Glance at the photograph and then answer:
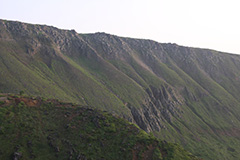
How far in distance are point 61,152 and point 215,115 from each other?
186781 millimetres

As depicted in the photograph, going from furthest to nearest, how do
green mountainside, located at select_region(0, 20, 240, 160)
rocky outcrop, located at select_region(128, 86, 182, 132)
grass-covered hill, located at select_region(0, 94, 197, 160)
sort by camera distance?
rocky outcrop, located at select_region(128, 86, 182, 132) → green mountainside, located at select_region(0, 20, 240, 160) → grass-covered hill, located at select_region(0, 94, 197, 160)

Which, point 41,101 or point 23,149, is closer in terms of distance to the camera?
point 23,149

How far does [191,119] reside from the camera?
172 meters

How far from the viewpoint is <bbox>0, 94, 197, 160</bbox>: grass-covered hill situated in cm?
3384

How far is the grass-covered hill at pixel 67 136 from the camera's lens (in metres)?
33.8

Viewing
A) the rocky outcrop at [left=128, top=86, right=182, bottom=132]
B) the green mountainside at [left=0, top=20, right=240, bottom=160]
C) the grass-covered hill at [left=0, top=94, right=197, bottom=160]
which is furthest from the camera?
the rocky outcrop at [left=128, top=86, right=182, bottom=132]

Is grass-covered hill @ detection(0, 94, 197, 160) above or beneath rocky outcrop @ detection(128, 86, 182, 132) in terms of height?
beneath

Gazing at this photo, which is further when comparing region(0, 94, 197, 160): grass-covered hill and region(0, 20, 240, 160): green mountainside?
region(0, 20, 240, 160): green mountainside

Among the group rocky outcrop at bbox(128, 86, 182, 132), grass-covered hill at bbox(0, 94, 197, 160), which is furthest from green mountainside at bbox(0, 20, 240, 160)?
grass-covered hill at bbox(0, 94, 197, 160)

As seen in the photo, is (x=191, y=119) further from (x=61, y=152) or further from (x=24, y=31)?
(x=24, y=31)

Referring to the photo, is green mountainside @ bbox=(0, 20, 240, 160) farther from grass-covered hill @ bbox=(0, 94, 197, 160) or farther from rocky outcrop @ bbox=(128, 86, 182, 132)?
grass-covered hill @ bbox=(0, 94, 197, 160)

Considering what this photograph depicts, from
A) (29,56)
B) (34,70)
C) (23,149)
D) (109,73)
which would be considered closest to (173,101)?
(109,73)

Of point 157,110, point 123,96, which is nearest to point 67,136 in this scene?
point 123,96

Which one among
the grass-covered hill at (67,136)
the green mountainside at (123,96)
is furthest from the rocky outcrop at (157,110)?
the grass-covered hill at (67,136)
